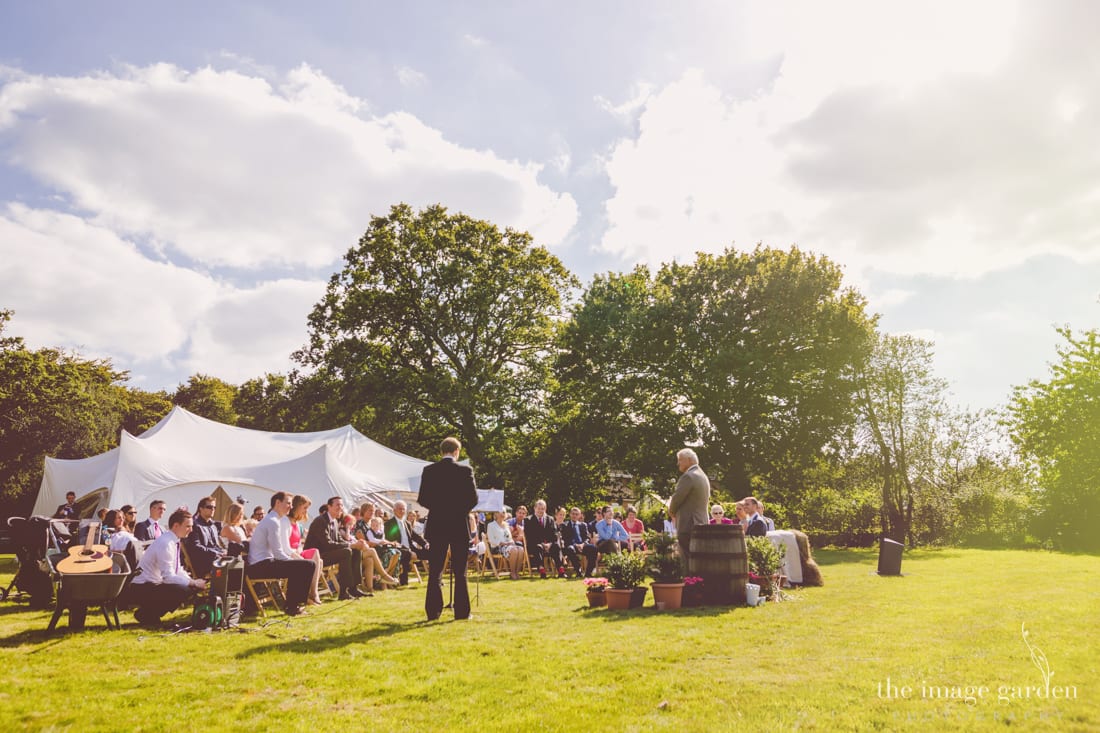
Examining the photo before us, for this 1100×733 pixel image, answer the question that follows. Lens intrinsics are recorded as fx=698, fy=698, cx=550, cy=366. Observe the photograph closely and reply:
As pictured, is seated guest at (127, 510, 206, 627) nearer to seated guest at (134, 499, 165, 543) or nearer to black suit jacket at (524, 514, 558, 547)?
seated guest at (134, 499, 165, 543)

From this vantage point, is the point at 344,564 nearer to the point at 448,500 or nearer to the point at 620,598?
the point at 448,500

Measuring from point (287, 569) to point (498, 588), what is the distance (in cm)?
463

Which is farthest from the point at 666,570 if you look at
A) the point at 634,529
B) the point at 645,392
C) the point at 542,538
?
the point at 645,392

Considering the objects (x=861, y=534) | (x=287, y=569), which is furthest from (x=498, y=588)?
(x=861, y=534)

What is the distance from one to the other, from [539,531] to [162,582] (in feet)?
30.4

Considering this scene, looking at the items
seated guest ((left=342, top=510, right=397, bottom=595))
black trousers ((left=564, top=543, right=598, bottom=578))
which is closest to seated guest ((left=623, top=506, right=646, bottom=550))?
black trousers ((left=564, top=543, right=598, bottom=578))

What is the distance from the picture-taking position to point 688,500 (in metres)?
9.05

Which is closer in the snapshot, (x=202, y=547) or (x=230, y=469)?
(x=202, y=547)

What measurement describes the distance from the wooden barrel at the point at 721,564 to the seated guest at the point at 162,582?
19.8ft

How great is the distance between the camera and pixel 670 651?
5.82 m

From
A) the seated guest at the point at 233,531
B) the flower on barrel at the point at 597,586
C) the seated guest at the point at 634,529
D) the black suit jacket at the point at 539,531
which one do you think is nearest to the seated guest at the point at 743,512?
the flower on barrel at the point at 597,586

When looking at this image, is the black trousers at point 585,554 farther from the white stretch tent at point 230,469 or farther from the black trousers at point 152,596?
the black trousers at point 152,596

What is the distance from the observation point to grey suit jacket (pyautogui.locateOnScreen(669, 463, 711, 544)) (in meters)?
8.91

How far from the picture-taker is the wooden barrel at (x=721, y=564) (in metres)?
8.93
